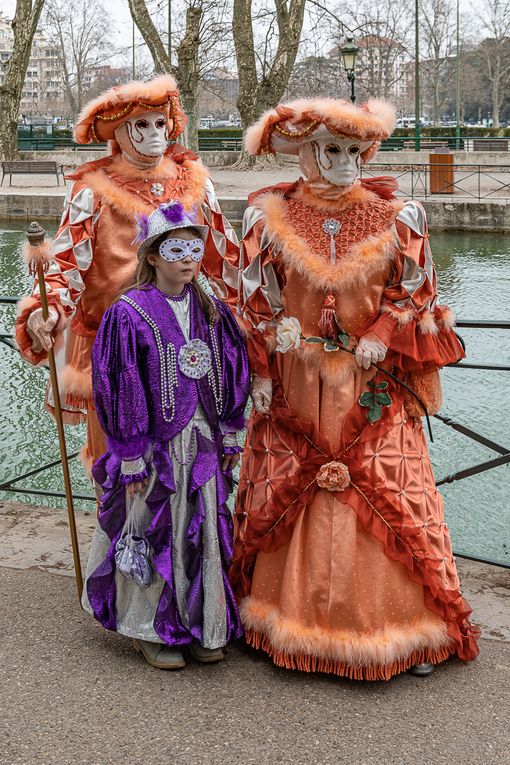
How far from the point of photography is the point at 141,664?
3.22 metres

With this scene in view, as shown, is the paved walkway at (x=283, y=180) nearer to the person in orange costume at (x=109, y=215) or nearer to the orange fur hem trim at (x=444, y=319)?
the person in orange costume at (x=109, y=215)

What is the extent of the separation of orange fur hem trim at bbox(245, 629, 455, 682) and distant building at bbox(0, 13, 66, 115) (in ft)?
91.7

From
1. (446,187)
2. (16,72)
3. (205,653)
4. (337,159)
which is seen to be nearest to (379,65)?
(16,72)

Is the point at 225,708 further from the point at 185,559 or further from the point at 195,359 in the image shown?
the point at 195,359

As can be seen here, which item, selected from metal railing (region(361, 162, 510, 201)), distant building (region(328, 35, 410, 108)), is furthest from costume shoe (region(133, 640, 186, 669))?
distant building (region(328, 35, 410, 108))

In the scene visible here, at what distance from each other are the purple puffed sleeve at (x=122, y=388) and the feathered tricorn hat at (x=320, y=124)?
2.83ft

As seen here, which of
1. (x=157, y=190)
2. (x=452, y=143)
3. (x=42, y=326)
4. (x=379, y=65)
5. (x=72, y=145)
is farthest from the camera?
(x=379, y=65)

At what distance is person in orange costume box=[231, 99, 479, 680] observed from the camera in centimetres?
314

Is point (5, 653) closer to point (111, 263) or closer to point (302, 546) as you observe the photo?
point (302, 546)

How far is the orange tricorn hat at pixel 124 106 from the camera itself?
3.81 m

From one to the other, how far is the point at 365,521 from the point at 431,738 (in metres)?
0.69

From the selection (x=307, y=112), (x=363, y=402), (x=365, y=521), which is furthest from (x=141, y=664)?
(x=307, y=112)

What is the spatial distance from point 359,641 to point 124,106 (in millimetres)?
2181

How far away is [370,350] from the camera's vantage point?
3.21 m
